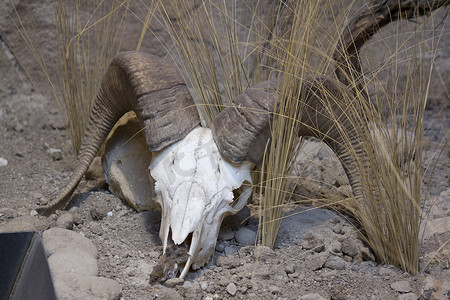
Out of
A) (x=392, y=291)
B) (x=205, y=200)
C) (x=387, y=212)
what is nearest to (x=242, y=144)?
(x=205, y=200)

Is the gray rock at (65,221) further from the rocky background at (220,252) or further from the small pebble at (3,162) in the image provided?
the small pebble at (3,162)

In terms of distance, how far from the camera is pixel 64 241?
319 cm

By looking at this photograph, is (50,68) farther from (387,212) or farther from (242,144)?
(387,212)

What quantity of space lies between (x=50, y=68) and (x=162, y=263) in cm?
346

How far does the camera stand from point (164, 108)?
11.3 feet

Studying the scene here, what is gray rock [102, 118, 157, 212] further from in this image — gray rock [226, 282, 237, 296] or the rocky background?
gray rock [226, 282, 237, 296]

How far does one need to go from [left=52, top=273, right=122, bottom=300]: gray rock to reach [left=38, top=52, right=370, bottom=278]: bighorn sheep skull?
39cm

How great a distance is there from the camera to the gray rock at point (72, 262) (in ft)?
9.61

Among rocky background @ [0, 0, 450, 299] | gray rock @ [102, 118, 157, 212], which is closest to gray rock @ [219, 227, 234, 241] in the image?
rocky background @ [0, 0, 450, 299]

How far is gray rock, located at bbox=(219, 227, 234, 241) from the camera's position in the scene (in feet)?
11.5

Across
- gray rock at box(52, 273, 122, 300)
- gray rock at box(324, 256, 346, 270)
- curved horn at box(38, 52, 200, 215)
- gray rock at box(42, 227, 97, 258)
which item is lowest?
gray rock at box(52, 273, 122, 300)

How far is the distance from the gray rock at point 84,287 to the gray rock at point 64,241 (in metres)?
0.32

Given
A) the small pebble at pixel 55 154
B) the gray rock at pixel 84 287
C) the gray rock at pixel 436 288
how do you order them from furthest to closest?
the small pebble at pixel 55 154 < the gray rock at pixel 436 288 < the gray rock at pixel 84 287

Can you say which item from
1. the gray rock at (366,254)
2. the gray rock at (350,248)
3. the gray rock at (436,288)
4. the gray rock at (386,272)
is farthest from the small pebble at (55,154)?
the gray rock at (436,288)
